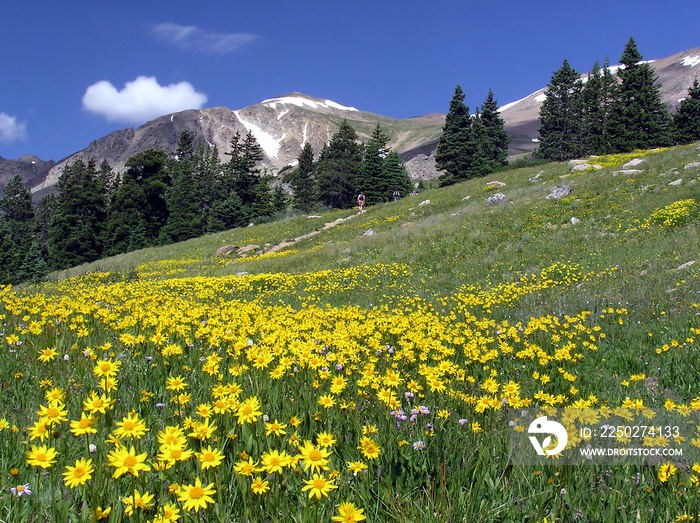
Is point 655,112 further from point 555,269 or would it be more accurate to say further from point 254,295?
point 254,295

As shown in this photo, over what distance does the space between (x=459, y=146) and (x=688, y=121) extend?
30.2 metres

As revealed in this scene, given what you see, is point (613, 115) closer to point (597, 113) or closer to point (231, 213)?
point (597, 113)

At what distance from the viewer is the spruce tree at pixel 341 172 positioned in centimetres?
6028

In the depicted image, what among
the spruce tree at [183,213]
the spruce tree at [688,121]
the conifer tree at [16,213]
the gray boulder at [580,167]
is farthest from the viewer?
the conifer tree at [16,213]

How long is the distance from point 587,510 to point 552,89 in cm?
7031

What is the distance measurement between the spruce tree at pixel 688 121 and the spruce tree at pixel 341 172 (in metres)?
41.6

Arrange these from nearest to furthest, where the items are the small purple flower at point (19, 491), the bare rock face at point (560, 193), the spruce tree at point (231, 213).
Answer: the small purple flower at point (19, 491)
the bare rock face at point (560, 193)
the spruce tree at point (231, 213)

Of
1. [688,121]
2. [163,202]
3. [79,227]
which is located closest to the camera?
[688,121]

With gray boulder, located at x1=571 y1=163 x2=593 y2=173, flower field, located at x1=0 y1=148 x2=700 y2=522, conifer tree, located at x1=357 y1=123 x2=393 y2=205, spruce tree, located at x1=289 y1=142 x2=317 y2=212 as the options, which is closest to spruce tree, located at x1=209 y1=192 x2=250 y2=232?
spruce tree, located at x1=289 y1=142 x2=317 y2=212

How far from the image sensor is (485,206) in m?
23.0

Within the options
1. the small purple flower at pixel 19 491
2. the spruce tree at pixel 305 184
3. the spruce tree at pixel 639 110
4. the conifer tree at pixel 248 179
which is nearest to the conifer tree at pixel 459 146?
the spruce tree at pixel 639 110

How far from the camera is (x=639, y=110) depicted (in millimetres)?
47688

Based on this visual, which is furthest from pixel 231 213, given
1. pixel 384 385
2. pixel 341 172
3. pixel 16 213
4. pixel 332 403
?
pixel 332 403

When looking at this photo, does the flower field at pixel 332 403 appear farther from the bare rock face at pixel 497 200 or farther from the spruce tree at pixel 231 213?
the spruce tree at pixel 231 213
